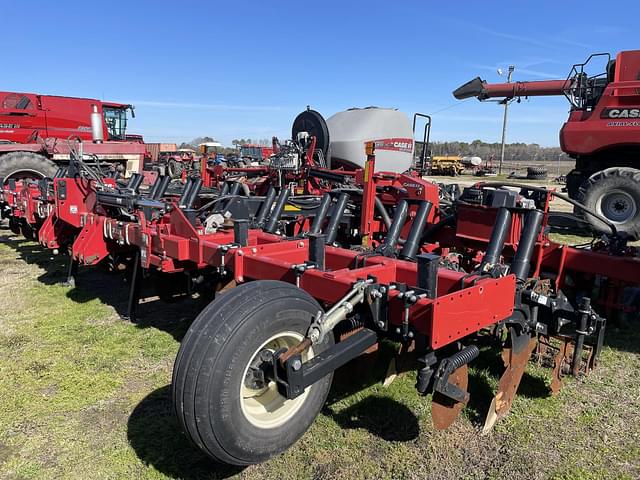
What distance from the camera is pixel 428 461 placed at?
8.25 ft

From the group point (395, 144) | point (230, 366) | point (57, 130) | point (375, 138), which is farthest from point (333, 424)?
point (57, 130)

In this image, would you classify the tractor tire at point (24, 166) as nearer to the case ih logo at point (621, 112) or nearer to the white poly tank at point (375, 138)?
the white poly tank at point (375, 138)

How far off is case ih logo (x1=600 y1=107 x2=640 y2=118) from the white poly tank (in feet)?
10.7

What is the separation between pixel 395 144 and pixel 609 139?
3539mm

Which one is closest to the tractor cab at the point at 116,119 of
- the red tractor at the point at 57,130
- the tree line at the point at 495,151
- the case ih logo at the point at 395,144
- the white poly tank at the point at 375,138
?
the red tractor at the point at 57,130

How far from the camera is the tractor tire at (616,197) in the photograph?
8125 millimetres

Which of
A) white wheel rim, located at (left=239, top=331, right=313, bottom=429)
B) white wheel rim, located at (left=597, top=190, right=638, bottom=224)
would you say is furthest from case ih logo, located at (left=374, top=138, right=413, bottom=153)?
white wheel rim, located at (left=239, top=331, right=313, bottom=429)

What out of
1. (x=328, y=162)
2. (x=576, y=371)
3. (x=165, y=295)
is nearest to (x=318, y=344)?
(x=576, y=371)

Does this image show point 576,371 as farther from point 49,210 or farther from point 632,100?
point 632,100

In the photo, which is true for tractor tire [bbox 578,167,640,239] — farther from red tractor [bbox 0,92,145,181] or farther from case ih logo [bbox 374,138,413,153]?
red tractor [bbox 0,92,145,181]

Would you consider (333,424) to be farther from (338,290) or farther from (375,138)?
(375,138)

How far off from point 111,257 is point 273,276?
2653 millimetres

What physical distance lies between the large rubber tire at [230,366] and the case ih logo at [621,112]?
821 cm

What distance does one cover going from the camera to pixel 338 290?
2.51 m
